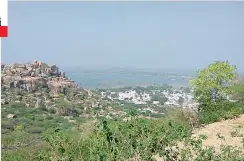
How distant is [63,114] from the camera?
31578mm

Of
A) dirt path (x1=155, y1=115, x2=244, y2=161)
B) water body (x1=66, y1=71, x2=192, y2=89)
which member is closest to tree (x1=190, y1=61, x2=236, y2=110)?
dirt path (x1=155, y1=115, x2=244, y2=161)

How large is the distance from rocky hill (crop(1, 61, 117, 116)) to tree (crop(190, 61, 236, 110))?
56.9 feet

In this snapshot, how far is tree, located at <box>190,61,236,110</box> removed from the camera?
1502 cm

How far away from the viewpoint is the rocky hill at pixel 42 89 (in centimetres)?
3347

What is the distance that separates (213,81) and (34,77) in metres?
27.2

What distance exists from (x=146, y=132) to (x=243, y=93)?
13.0 metres

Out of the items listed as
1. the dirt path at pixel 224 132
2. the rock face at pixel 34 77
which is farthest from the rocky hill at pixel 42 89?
the dirt path at pixel 224 132

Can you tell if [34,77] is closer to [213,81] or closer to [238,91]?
[238,91]

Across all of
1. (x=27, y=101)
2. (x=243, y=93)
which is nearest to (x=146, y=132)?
(x=243, y=93)

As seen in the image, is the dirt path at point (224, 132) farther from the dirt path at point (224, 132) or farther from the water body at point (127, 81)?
the water body at point (127, 81)

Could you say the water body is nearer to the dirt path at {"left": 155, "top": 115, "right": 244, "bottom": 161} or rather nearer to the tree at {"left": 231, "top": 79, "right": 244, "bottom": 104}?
the tree at {"left": 231, "top": 79, "right": 244, "bottom": 104}

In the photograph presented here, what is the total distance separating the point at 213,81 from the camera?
14977 millimetres

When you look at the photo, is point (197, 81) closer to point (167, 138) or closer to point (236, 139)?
point (236, 139)

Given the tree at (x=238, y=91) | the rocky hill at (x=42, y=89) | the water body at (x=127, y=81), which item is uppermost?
the tree at (x=238, y=91)
